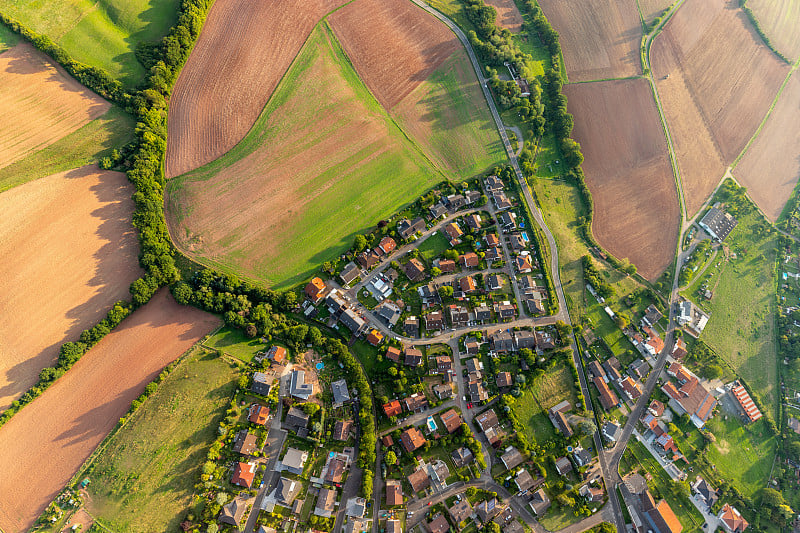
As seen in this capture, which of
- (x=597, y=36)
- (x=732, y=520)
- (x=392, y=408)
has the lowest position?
(x=732, y=520)

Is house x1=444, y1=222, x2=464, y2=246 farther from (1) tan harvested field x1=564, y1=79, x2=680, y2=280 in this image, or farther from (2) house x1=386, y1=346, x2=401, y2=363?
(1) tan harvested field x1=564, y1=79, x2=680, y2=280

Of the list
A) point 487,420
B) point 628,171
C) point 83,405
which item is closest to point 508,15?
point 628,171

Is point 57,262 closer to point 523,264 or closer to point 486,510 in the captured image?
point 486,510

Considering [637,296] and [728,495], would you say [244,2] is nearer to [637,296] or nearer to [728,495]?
[637,296]

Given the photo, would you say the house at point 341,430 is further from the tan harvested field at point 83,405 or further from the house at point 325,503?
the tan harvested field at point 83,405

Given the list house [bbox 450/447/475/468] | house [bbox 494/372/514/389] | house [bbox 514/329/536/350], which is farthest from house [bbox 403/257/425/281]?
house [bbox 450/447/475/468]

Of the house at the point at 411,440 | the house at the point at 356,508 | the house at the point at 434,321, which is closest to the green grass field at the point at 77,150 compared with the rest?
the house at the point at 434,321
